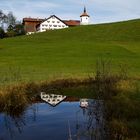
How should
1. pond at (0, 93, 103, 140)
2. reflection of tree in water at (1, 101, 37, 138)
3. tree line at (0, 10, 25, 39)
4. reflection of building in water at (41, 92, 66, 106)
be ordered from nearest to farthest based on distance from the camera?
pond at (0, 93, 103, 140) < reflection of tree in water at (1, 101, 37, 138) < reflection of building in water at (41, 92, 66, 106) < tree line at (0, 10, 25, 39)

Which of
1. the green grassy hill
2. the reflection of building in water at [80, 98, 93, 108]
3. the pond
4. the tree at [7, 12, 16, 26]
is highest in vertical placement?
the tree at [7, 12, 16, 26]

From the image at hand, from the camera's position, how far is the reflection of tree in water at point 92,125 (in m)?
14.2

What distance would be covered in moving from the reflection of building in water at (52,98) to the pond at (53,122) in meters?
0.25

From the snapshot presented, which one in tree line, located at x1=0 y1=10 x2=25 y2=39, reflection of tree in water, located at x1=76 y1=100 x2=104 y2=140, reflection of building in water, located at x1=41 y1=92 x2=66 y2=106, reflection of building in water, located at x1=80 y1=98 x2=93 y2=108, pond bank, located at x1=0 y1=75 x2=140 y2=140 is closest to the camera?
reflection of tree in water, located at x1=76 y1=100 x2=104 y2=140

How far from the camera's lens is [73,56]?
174 feet

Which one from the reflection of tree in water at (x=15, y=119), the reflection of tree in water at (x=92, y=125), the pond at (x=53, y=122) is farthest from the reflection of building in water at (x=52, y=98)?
the reflection of tree in water at (x=92, y=125)

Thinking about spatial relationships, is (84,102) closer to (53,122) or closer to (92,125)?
(53,122)

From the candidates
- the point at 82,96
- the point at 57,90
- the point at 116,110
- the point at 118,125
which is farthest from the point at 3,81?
the point at 118,125

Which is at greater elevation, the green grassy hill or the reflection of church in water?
the green grassy hill

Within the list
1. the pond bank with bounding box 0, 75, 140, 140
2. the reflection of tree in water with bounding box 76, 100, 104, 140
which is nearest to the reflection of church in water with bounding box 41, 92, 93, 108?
the pond bank with bounding box 0, 75, 140, 140

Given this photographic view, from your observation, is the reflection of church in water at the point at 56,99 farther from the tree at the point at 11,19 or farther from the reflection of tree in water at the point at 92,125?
the tree at the point at 11,19

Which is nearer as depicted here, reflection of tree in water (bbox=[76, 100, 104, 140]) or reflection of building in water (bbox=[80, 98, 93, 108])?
reflection of tree in water (bbox=[76, 100, 104, 140])

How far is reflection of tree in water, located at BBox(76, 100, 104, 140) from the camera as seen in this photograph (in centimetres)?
1419

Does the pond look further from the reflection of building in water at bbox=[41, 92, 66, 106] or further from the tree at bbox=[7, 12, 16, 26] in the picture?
the tree at bbox=[7, 12, 16, 26]
